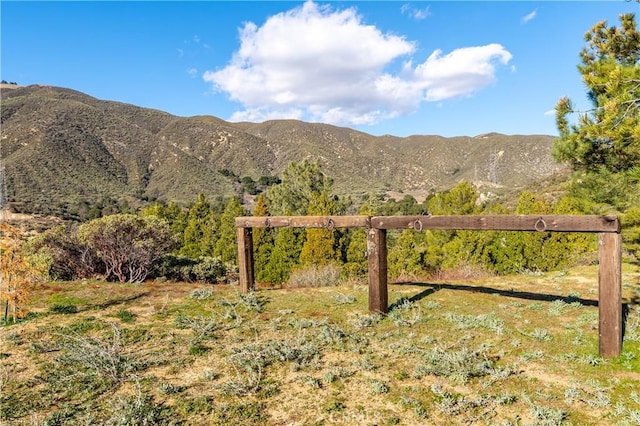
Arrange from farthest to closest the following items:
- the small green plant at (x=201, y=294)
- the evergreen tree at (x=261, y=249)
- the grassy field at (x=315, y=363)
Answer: the evergreen tree at (x=261, y=249) < the small green plant at (x=201, y=294) < the grassy field at (x=315, y=363)

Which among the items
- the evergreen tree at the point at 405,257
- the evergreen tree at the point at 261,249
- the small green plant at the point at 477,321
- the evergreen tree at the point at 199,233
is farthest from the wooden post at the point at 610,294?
the evergreen tree at the point at 199,233

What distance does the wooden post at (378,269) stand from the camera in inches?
269

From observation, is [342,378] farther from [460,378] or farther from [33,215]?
[33,215]

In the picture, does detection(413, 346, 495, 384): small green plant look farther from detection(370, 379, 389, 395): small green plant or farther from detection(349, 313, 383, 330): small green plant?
detection(349, 313, 383, 330): small green plant

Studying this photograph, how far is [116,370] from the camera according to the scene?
4695mm

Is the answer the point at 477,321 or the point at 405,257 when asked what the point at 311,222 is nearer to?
the point at 477,321

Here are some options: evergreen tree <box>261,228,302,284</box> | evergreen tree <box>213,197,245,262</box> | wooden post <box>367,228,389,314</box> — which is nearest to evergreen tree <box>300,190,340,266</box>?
evergreen tree <box>261,228,302,284</box>

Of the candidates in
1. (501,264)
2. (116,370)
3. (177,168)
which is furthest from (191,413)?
(177,168)

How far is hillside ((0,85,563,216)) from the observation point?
174 ft

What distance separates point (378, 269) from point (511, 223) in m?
2.35

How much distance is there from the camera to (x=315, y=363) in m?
5.02

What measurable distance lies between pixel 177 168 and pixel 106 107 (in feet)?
129

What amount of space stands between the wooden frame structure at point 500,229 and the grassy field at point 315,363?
1.36 feet

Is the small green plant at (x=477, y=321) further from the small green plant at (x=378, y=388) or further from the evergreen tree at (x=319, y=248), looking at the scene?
the evergreen tree at (x=319, y=248)
